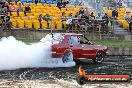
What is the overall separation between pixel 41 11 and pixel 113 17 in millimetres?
5042

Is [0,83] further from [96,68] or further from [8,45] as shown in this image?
[96,68]

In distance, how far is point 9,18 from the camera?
26266 millimetres

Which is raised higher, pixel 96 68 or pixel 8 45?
pixel 8 45

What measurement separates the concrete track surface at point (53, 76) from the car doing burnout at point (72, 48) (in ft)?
1.62

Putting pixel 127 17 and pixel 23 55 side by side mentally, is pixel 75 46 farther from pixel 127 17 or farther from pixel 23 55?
pixel 127 17

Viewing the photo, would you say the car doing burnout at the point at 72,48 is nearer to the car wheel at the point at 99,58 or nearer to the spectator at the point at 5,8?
the car wheel at the point at 99,58

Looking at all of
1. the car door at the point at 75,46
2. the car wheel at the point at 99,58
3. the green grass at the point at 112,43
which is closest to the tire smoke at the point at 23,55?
the car door at the point at 75,46

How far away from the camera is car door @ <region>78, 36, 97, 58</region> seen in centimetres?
2003

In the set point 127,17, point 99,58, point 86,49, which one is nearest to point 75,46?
point 86,49

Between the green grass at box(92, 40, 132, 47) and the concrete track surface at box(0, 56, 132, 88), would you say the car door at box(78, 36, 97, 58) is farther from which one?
the green grass at box(92, 40, 132, 47)

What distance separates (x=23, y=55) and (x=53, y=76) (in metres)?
3.14

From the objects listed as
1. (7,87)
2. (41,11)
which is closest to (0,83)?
(7,87)

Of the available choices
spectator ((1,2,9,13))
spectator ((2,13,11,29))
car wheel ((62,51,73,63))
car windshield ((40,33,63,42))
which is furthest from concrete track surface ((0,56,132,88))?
spectator ((1,2,9,13))

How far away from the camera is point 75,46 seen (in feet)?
64.7
